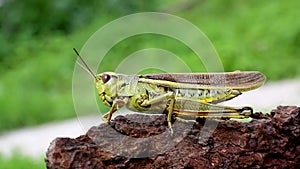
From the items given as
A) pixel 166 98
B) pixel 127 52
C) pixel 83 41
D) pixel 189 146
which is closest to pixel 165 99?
pixel 166 98

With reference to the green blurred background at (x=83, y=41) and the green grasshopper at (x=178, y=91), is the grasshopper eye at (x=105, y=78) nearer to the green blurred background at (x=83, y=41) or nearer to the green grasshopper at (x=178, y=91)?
the green grasshopper at (x=178, y=91)

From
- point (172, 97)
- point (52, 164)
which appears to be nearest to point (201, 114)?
point (172, 97)

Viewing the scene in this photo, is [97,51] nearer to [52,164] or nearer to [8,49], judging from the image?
[52,164]

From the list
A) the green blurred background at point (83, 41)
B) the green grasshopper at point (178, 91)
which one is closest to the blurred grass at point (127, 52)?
the green blurred background at point (83, 41)

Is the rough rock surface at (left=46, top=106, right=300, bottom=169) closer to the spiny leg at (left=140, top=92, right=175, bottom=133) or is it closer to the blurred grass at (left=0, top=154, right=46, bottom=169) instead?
the spiny leg at (left=140, top=92, right=175, bottom=133)

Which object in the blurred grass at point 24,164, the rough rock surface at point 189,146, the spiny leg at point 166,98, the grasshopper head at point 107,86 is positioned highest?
the grasshopper head at point 107,86

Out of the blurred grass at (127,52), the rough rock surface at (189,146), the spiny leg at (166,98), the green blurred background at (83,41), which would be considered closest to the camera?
the rough rock surface at (189,146)
